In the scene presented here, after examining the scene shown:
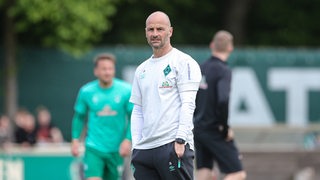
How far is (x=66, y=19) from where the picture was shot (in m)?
23.9

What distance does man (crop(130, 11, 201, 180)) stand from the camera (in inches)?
350

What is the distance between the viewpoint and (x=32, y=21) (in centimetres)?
2389

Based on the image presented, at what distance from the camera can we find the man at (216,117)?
12109 mm

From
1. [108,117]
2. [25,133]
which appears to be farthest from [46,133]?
[108,117]

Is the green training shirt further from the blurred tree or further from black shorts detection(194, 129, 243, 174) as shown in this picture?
the blurred tree

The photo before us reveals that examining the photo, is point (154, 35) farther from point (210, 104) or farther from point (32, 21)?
point (32, 21)

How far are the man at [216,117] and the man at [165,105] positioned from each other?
303cm

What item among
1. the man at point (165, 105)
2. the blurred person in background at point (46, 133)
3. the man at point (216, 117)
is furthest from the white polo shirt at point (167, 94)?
the blurred person in background at point (46, 133)

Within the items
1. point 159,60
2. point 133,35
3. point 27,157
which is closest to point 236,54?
point 133,35

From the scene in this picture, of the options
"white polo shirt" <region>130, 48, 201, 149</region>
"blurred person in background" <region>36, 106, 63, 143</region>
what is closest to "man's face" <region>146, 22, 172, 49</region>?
"white polo shirt" <region>130, 48, 201, 149</region>

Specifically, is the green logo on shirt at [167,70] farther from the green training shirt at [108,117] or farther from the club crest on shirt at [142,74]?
the green training shirt at [108,117]

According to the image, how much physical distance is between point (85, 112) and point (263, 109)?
14238 mm

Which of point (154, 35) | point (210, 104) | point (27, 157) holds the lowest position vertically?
point (27, 157)

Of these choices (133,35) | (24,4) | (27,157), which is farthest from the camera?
(133,35)
